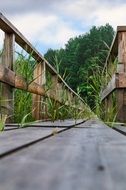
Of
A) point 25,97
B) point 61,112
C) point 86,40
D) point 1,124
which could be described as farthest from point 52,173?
point 86,40

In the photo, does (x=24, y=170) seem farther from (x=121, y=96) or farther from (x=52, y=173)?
(x=121, y=96)

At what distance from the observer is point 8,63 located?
3889mm

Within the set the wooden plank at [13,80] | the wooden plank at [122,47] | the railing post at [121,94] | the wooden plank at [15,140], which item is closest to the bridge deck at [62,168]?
the wooden plank at [15,140]

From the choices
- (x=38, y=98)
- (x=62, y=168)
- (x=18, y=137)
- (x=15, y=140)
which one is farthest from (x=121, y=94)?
(x=62, y=168)

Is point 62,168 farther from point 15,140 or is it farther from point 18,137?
point 18,137

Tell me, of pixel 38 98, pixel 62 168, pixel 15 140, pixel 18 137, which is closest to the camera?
pixel 62 168

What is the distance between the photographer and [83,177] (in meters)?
0.89

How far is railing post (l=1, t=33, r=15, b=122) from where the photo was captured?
3.78m

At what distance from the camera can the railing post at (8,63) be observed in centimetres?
378

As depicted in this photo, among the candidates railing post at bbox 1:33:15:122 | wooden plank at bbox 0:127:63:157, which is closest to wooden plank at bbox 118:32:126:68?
railing post at bbox 1:33:15:122

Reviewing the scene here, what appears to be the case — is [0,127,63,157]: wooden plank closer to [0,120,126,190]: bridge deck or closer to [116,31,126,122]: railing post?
[0,120,126,190]: bridge deck

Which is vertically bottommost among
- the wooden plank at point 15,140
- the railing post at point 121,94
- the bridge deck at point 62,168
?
the bridge deck at point 62,168

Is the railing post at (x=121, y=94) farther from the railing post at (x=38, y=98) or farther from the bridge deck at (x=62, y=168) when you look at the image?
the bridge deck at (x=62, y=168)

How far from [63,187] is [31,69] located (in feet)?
11.7
